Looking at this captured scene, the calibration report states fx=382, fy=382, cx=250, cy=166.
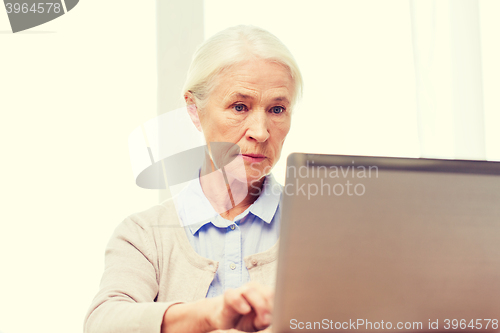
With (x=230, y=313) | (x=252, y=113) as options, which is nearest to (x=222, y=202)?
(x=252, y=113)

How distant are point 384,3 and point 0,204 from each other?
6.47 feet

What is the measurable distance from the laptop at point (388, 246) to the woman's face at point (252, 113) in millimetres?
699

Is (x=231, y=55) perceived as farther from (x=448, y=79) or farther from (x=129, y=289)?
(x=448, y=79)

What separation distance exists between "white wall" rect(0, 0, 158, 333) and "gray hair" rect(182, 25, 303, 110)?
0.47 meters

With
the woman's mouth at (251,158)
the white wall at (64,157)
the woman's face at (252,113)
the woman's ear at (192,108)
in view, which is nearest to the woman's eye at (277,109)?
the woman's face at (252,113)

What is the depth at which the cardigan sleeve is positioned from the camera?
72cm

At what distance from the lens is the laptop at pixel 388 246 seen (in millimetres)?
490

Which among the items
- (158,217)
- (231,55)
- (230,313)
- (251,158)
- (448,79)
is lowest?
(230,313)

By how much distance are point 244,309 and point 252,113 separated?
2.52 ft

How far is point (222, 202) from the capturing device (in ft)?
4.25

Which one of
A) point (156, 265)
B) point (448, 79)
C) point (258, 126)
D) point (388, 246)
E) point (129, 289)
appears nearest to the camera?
point (388, 246)

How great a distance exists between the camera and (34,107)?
1572 millimetres

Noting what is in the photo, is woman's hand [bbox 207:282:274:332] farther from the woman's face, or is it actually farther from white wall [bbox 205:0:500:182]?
white wall [bbox 205:0:500:182]

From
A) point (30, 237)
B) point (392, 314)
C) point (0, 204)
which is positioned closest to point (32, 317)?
point (30, 237)
